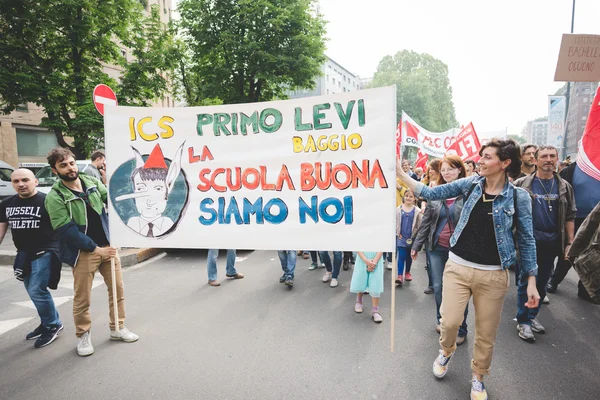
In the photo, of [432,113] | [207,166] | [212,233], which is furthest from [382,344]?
[432,113]

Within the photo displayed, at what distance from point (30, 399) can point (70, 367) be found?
0.43 metres

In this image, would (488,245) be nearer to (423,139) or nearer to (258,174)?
(258,174)

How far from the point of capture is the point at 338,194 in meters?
2.82

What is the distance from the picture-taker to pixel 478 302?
102 inches

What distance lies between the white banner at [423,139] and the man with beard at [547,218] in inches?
215

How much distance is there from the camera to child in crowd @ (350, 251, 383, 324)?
3.99 meters

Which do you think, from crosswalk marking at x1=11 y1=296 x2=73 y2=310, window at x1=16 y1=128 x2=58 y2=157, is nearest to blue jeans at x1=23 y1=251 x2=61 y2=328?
crosswalk marking at x1=11 y1=296 x2=73 y2=310

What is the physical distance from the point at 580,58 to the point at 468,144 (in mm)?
4302

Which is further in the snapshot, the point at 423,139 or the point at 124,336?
the point at 423,139

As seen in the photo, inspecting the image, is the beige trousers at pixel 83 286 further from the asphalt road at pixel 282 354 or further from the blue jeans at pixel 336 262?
the blue jeans at pixel 336 262

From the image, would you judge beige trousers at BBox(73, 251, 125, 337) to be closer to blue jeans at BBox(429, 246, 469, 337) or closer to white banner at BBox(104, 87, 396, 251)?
white banner at BBox(104, 87, 396, 251)

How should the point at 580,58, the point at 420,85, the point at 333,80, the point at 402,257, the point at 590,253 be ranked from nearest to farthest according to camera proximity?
the point at 590,253 < the point at 580,58 < the point at 402,257 < the point at 420,85 < the point at 333,80

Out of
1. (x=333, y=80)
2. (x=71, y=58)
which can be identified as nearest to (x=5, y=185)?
(x=71, y=58)

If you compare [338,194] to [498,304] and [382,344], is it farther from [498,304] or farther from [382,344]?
[382,344]
